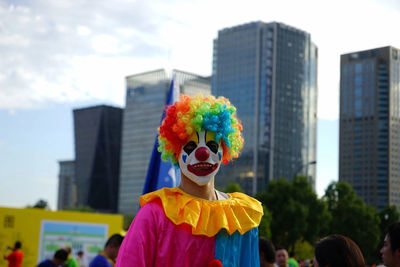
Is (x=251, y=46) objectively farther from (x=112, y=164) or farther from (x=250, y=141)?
(x=112, y=164)

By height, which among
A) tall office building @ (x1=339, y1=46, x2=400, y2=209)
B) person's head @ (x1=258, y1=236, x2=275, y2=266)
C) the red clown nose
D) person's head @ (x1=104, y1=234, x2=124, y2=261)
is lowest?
person's head @ (x1=104, y1=234, x2=124, y2=261)

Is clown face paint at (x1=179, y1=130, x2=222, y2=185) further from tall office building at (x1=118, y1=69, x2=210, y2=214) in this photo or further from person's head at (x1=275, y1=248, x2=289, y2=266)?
tall office building at (x1=118, y1=69, x2=210, y2=214)

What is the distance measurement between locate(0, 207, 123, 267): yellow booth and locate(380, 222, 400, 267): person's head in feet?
57.4

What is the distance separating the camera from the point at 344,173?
97.6m

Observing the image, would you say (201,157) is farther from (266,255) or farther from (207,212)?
(266,255)

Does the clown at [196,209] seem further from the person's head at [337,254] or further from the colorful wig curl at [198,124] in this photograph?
the person's head at [337,254]

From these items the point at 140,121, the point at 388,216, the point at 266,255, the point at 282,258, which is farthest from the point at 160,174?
the point at 140,121

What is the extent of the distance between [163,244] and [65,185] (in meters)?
168

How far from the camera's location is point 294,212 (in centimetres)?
3553

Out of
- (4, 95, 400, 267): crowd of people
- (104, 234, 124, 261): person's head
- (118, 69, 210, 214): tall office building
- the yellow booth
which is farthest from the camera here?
(118, 69, 210, 214): tall office building

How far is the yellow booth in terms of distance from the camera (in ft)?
66.3

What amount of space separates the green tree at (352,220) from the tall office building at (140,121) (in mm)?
78434

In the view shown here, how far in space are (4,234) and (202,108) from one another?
56.3 ft

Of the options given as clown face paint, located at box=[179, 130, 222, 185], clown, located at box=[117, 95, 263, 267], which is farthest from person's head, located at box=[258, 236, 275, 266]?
clown face paint, located at box=[179, 130, 222, 185]
